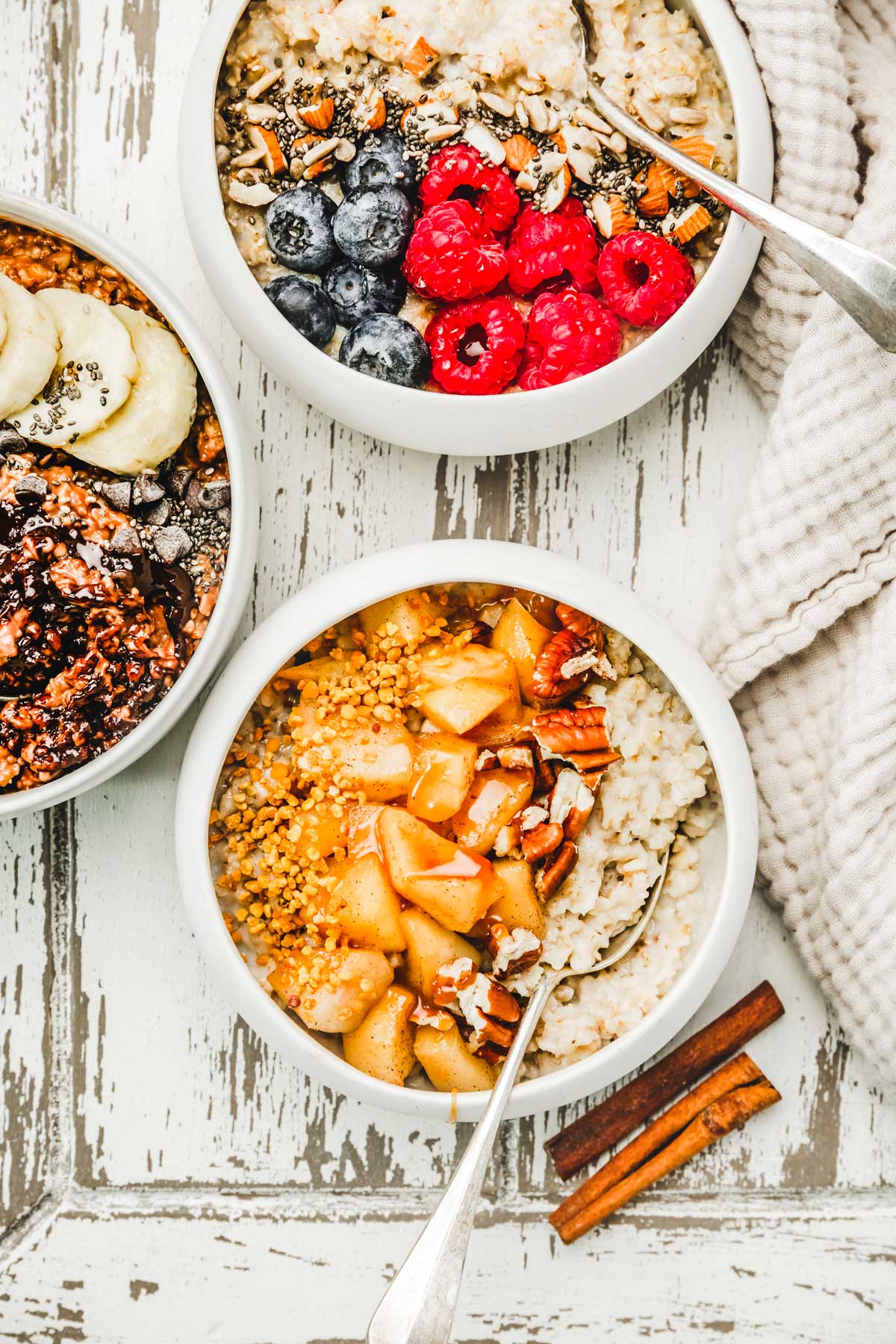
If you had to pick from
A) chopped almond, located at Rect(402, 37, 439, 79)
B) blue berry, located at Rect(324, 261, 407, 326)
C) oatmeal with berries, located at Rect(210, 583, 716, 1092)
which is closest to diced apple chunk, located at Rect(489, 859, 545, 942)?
oatmeal with berries, located at Rect(210, 583, 716, 1092)

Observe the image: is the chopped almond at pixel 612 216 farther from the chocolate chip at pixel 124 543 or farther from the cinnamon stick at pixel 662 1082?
the cinnamon stick at pixel 662 1082

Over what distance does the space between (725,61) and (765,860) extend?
815 mm

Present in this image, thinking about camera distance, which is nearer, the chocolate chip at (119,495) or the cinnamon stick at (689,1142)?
the chocolate chip at (119,495)

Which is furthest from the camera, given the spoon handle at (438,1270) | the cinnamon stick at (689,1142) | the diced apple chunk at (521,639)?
the cinnamon stick at (689,1142)

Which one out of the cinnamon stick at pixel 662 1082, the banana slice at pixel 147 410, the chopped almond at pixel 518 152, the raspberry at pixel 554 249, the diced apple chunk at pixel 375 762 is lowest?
the cinnamon stick at pixel 662 1082

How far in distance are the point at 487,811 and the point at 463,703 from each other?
4.4 inches

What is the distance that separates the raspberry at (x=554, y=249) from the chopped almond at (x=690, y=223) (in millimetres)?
78

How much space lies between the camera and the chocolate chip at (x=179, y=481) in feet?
3.36

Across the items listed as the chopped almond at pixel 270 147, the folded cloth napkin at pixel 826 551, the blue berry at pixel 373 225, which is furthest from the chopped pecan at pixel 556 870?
the chopped almond at pixel 270 147

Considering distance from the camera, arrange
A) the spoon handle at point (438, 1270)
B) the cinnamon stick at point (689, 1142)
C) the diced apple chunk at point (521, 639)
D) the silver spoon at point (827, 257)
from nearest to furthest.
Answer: the spoon handle at point (438, 1270) < the silver spoon at point (827, 257) < the diced apple chunk at point (521, 639) < the cinnamon stick at point (689, 1142)

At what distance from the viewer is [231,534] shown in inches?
39.2

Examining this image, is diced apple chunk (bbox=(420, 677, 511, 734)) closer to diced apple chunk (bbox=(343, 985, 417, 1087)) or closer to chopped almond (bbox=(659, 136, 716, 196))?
diced apple chunk (bbox=(343, 985, 417, 1087))

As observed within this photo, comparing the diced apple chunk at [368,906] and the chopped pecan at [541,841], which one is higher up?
the chopped pecan at [541,841]

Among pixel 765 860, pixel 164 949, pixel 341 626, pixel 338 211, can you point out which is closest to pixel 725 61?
pixel 338 211
